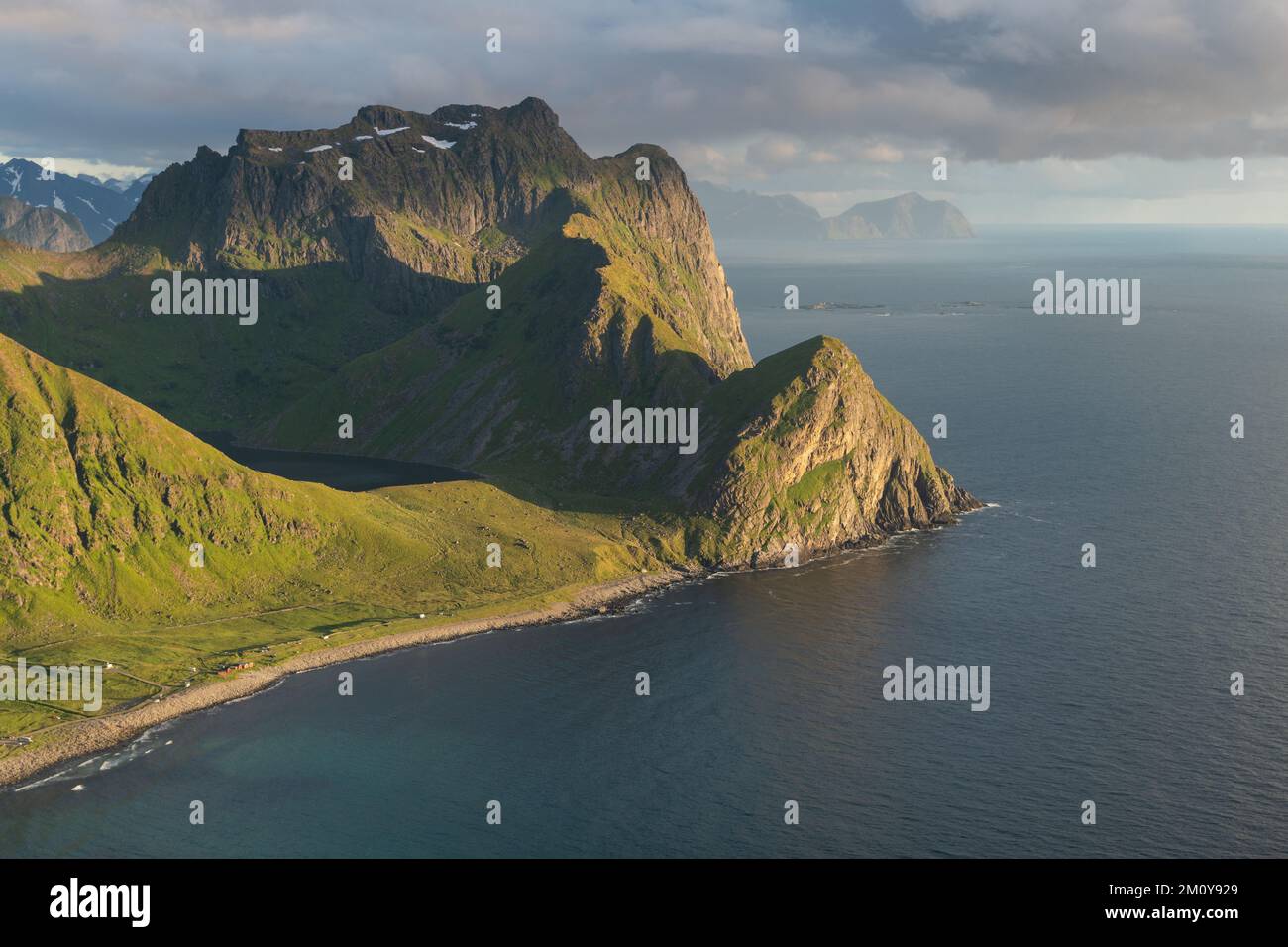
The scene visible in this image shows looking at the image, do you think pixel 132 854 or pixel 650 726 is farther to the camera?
pixel 650 726

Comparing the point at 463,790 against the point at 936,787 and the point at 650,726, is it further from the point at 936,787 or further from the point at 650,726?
the point at 936,787

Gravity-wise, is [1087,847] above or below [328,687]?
below
